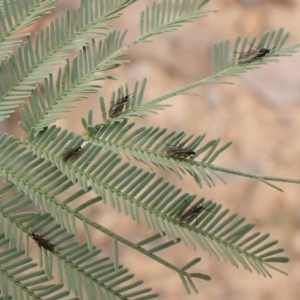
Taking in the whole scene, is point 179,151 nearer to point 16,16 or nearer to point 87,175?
point 87,175

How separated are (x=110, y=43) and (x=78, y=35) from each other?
3cm

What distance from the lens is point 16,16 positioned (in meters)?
0.53

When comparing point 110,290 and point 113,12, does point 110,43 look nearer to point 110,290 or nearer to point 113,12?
point 113,12

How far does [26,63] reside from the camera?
511mm

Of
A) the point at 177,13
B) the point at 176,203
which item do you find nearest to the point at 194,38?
the point at 177,13

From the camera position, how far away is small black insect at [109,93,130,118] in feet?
1.64

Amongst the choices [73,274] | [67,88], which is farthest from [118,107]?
[73,274]

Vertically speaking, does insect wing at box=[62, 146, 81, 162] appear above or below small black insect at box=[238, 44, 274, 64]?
below

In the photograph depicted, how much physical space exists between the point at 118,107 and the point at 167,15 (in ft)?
0.38

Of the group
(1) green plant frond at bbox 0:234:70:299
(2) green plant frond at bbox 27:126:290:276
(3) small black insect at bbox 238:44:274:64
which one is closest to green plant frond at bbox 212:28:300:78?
(3) small black insect at bbox 238:44:274:64

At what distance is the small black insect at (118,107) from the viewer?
0.50m

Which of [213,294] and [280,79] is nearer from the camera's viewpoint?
[213,294]

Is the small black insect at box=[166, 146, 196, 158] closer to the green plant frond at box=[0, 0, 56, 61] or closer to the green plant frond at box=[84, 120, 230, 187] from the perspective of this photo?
the green plant frond at box=[84, 120, 230, 187]

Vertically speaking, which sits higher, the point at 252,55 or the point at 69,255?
the point at 252,55
